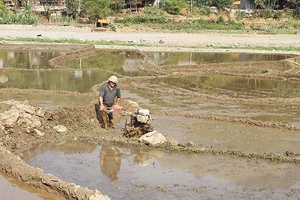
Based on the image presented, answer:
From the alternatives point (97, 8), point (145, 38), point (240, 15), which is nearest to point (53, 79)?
point (145, 38)

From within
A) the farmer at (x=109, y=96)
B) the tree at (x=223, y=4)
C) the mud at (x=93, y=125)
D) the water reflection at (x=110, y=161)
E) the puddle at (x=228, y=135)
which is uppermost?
the tree at (x=223, y=4)

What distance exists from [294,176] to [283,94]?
26.2ft

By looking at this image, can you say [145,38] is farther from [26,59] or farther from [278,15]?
[278,15]

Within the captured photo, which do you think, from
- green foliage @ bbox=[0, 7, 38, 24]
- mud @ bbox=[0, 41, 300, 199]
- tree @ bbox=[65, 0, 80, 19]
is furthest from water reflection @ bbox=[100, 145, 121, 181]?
tree @ bbox=[65, 0, 80, 19]

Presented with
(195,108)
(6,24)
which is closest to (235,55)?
(195,108)

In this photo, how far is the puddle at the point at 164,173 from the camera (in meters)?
6.71

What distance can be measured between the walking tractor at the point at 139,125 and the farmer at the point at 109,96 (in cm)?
57

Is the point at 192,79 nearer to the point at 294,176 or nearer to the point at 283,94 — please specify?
the point at 283,94

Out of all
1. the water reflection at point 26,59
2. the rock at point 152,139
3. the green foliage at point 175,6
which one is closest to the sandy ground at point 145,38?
the water reflection at point 26,59

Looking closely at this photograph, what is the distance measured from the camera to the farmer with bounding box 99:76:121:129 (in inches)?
373

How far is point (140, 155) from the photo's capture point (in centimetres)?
841

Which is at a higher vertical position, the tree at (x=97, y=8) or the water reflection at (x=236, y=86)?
the tree at (x=97, y=8)

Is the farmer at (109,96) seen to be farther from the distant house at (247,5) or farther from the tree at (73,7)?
the distant house at (247,5)

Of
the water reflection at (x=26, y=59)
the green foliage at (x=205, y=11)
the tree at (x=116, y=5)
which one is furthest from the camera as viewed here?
the green foliage at (x=205, y=11)
